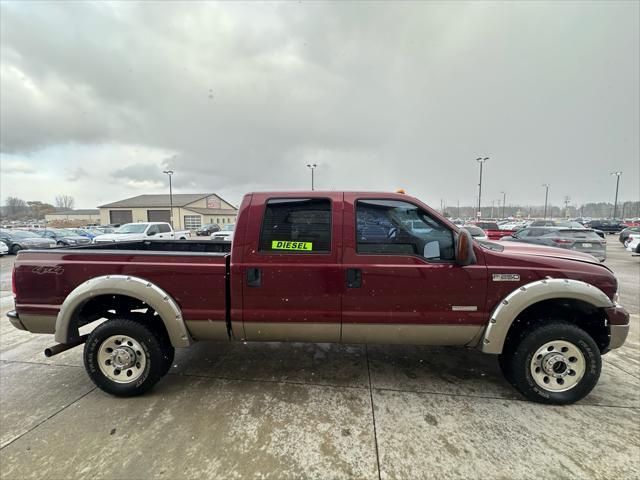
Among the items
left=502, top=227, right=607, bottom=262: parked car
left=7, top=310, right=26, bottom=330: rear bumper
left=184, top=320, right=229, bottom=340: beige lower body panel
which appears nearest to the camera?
left=184, top=320, right=229, bottom=340: beige lower body panel

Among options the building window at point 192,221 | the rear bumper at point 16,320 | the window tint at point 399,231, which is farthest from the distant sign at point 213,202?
the window tint at point 399,231

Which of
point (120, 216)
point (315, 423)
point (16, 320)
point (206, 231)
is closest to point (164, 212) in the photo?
point (120, 216)

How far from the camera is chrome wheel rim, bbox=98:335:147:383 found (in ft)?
9.27

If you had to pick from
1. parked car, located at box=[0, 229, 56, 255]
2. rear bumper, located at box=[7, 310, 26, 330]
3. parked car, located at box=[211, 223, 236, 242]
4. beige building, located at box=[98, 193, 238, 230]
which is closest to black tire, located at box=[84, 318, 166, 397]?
rear bumper, located at box=[7, 310, 26, 330]

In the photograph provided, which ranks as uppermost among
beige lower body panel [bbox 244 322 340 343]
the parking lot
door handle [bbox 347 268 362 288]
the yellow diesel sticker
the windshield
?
the yellow diesel sticker

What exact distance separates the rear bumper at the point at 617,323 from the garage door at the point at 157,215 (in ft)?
201

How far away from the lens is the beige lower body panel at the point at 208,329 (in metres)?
2.83

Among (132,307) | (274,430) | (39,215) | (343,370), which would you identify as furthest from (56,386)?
(39,215)

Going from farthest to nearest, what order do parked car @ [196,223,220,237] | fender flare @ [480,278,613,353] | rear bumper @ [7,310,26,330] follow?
parked car @ [196,223,220,237] < rear bumper @ [7,310,26,330] < fender flare @ [480,278,613,353]

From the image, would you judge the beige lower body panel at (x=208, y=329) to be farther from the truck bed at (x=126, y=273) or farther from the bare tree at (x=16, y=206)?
the bare tree at (x=16, y=206)

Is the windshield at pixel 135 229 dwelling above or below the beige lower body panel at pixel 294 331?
above

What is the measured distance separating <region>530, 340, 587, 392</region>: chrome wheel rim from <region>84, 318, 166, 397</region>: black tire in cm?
348

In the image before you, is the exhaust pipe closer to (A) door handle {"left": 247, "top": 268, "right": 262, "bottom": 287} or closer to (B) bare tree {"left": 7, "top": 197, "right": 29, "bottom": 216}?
(A) door handle {"left": 247, "top": 268, "right": 262, "bottom": 287}

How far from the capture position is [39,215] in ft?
301
